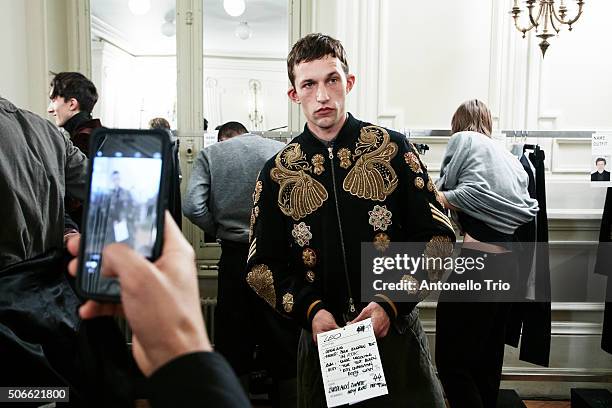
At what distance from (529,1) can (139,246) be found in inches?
121

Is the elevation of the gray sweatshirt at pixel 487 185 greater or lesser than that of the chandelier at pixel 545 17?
lesser

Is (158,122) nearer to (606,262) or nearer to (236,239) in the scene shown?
(236,239)

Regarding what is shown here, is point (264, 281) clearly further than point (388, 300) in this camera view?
Yes

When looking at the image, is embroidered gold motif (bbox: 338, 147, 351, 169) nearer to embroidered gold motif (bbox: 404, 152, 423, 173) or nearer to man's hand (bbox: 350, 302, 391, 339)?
embroidered gold motif (bbox: 404, 152, 423, 173)

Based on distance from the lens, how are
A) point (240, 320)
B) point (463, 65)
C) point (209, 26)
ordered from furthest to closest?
1. point (209, 26)
2. point (463, 65)
3. point (240, 320)

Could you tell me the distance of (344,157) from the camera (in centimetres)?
159

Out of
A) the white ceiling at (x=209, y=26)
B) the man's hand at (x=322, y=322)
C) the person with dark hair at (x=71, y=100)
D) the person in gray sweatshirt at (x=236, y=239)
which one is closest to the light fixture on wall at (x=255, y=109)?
the white ceiling at (x=209, y=26)

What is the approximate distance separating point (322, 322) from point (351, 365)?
123 millimetres

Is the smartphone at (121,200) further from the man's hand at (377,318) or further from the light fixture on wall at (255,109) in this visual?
the light fixture on wall at (255,109)

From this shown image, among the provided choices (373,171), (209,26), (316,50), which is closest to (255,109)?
(209,26)

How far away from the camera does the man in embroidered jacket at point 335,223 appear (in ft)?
4.96

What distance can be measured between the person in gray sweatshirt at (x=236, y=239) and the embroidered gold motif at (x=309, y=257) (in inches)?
52.8

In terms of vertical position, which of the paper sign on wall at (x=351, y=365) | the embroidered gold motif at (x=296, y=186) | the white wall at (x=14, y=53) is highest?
the white wall at (x=14, y=53)

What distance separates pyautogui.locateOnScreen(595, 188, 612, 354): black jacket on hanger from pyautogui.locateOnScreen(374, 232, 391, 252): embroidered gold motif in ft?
6.98
